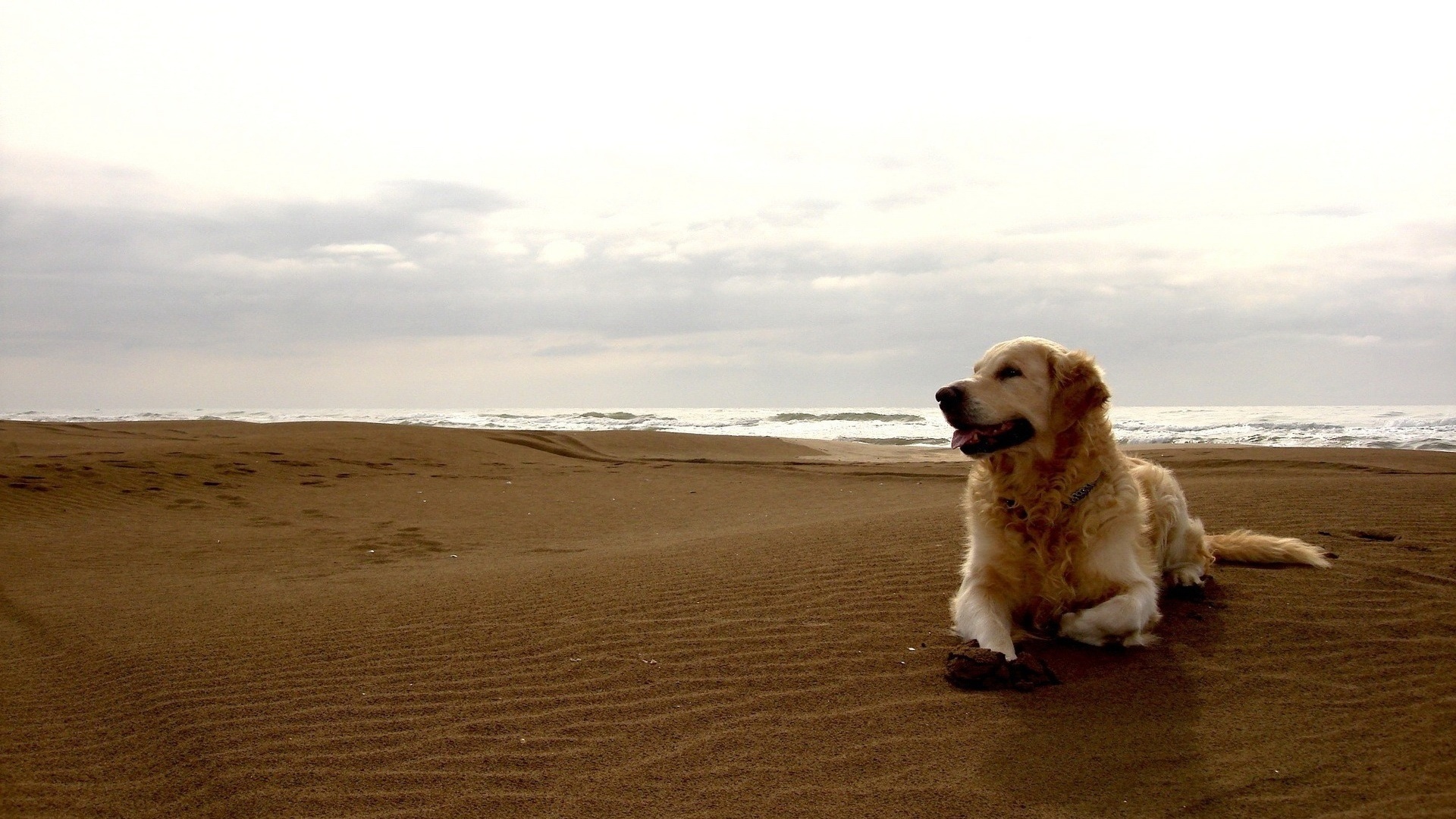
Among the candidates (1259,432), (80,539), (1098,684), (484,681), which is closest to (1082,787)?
(1098,684)

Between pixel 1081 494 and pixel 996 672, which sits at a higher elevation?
pixel 1081 494

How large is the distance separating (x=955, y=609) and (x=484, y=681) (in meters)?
2.27

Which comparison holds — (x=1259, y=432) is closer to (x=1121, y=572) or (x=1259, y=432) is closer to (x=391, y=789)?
(x=1121, y=572)

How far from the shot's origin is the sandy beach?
3.01m

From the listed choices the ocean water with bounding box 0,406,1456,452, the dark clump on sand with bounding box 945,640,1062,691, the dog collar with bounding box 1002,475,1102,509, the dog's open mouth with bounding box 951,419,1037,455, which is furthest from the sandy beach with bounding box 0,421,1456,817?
the ocean water with bounding box 0,406,1456,452

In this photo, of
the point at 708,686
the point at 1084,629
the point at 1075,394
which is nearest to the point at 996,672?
the point at 1084,629

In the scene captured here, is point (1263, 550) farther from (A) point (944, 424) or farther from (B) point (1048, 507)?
(A) point (944, 424)

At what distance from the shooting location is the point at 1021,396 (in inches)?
176

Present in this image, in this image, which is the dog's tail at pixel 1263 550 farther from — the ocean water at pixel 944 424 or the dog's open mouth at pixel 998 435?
the ocean water at pixel 944 424

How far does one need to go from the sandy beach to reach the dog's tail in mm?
167

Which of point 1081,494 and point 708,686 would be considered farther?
point 1081,494

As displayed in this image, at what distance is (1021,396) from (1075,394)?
285 millimetres

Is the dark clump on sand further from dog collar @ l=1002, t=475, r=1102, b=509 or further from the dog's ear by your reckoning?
the dog's ear

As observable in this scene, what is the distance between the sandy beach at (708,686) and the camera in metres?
3.01
